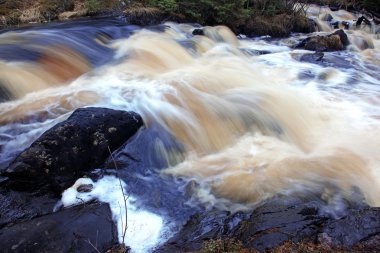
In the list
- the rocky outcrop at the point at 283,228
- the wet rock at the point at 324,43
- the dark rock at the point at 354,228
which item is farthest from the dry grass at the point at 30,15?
the dark rock at the point at 354,228

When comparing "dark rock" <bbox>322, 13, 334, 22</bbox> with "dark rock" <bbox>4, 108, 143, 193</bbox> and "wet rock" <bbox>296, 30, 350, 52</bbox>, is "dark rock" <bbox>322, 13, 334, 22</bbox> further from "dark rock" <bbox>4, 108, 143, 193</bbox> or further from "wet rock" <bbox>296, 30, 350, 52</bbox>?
"dark rock" <bbox>4, 108, 143, 193</bbox>

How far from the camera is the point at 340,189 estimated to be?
498cm

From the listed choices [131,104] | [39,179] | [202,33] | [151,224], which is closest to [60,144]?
[39,179]

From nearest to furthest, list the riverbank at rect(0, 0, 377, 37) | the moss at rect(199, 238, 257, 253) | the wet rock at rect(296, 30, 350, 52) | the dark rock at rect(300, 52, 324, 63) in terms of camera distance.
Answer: the moss at rect(199, 238, 257, 253), the dark rock at rect(300, 52, 324, 63), the riverbank at rect(0, 0, 377, 37), the wet rock at rect(296, 30, 350, 52)

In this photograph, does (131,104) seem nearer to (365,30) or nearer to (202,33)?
(202,33)

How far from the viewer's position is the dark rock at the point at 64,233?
3705 millimetres

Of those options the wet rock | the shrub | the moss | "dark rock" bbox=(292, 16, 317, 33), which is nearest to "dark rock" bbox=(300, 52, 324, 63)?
the wet rock

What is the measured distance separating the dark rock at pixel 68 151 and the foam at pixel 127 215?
230mm

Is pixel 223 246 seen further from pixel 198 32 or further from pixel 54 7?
pixel 54 7

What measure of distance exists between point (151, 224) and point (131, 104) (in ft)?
10.4

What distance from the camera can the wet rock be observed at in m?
12.9

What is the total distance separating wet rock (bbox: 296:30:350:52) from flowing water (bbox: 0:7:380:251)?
4.02 ft

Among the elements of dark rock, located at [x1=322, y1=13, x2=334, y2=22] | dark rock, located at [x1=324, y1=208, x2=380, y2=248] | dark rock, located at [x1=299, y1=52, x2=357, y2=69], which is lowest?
dark rock, located at [x1=299, y1=52, x2=357, y2=69]

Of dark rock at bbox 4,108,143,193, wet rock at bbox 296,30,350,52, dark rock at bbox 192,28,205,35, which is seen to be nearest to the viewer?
dark rock at bbox 4,108,143,193
